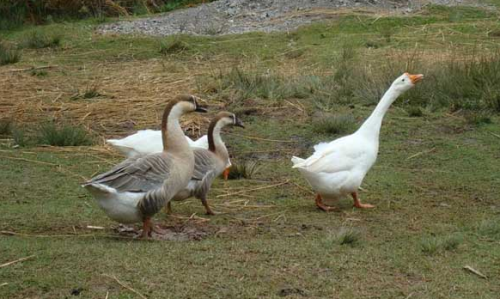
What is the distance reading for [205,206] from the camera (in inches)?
300

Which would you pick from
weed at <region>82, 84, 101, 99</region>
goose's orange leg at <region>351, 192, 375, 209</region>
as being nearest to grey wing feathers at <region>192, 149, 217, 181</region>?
goose's orange leg at <region>351, 192, 375, 209</region>

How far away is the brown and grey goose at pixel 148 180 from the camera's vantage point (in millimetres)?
6461

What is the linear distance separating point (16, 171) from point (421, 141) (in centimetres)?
421

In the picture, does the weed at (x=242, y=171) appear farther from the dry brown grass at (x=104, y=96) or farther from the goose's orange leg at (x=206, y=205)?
the dry brown grass at (x=104, y=96)

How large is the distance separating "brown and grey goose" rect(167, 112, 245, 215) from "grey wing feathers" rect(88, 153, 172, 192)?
0.65m

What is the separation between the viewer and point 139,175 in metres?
6.65

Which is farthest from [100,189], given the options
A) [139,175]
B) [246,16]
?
[246,16]

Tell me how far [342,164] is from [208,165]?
3.67 feet

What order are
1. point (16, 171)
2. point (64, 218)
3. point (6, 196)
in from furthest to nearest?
1. point (16, 171)
2. point (6, 196)
3. point (64, 218)

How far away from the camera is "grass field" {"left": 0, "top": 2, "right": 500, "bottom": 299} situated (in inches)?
232

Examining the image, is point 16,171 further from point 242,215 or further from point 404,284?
point 404,284

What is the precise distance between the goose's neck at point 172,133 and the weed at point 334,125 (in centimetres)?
368

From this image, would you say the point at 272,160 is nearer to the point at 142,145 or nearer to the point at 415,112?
the point at 142,145

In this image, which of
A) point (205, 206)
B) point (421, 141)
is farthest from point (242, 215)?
point (421, 141)
